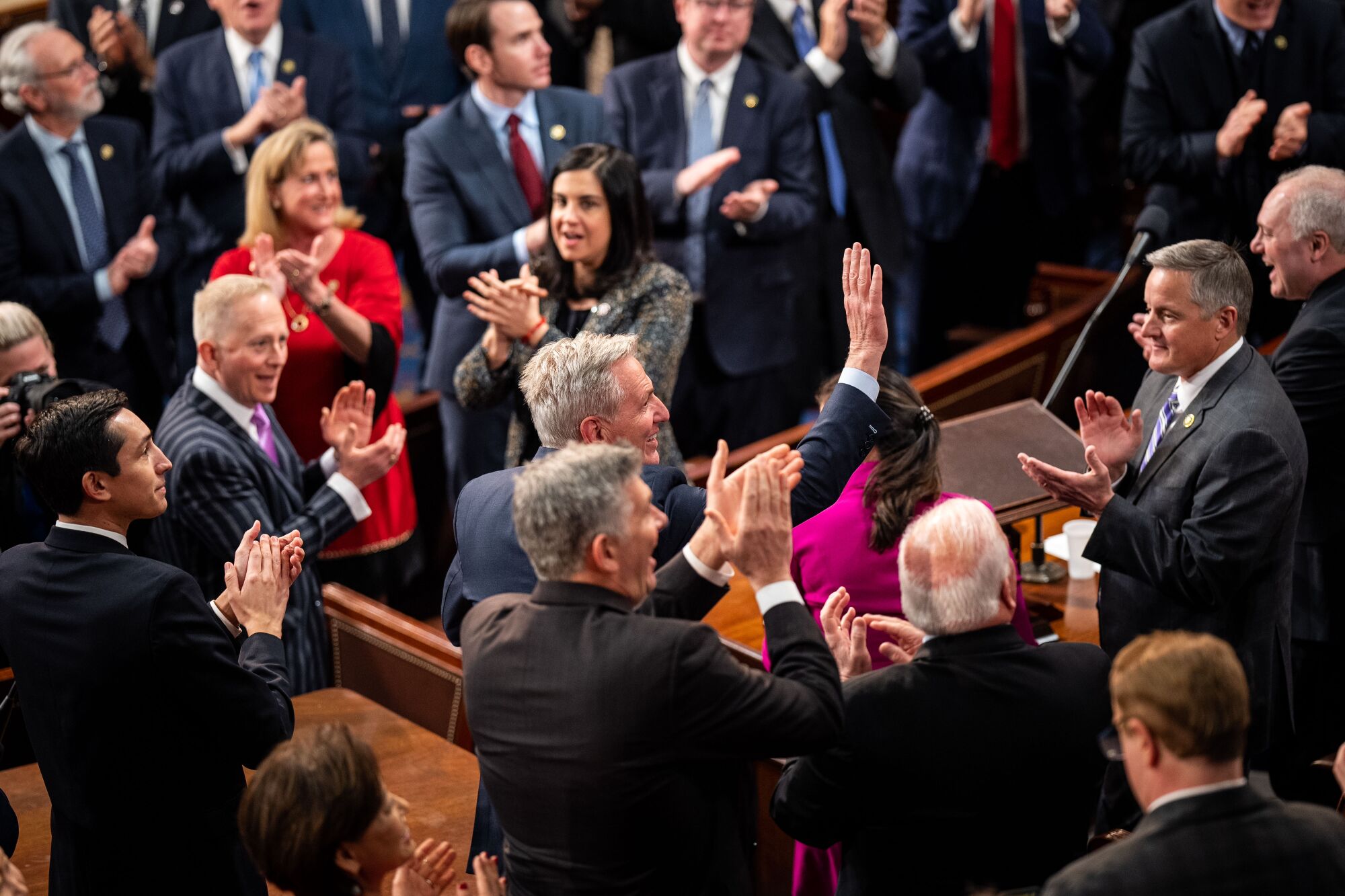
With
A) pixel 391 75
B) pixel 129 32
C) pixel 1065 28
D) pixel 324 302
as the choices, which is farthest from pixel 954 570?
pixel 129 32

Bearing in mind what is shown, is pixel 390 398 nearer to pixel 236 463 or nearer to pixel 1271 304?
pixel 236 463

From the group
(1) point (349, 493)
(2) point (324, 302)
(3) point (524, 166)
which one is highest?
(3) point (524, 166)

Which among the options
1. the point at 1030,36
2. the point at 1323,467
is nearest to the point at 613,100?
the point at 1030,36

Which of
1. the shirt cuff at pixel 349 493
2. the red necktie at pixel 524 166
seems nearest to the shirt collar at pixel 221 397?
the shirt cuff at pixel 349 493

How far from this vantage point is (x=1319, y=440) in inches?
145

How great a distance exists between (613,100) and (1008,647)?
3303 millimetres

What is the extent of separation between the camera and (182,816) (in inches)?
101

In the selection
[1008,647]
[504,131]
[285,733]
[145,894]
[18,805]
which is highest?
[504,131]

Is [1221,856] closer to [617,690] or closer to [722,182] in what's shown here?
[617,690]

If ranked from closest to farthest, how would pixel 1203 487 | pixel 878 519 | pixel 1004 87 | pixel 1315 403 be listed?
pixel 878 519 < pixel 1203 487 < pixel 1315 403 < pixel 1004 87

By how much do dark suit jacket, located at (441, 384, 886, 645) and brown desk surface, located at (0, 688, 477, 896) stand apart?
2.03ft

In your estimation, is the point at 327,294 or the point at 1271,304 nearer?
the point at 327,294

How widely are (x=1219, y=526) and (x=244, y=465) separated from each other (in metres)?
2.21

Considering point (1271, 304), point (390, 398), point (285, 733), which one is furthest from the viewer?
point (1271, 304)
